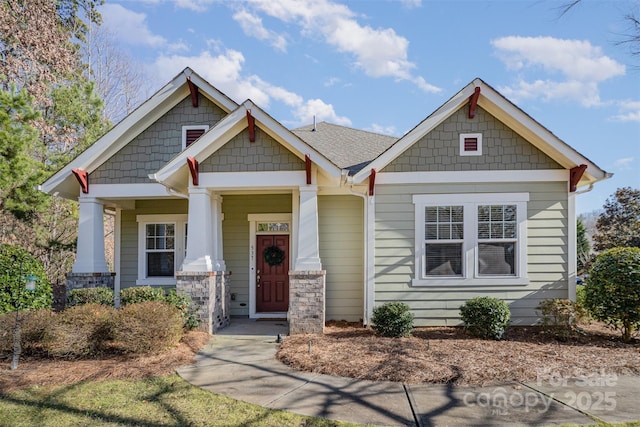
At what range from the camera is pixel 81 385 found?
501 centimetres

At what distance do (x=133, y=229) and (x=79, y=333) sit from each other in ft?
15.5

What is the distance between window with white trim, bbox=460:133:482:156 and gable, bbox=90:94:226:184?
17.7ft

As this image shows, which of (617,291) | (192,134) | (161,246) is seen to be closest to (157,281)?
(161,246)

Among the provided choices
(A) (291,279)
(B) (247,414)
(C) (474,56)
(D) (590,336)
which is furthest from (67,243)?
(D) (590,336)

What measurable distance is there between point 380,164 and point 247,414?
543 cm

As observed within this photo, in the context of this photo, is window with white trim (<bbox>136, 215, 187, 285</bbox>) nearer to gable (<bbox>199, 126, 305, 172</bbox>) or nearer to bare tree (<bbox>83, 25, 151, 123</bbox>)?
gable (<bbox>199, 126, 305, 172</bbox>)

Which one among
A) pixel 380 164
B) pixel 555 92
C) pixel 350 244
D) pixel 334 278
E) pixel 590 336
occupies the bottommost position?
pixel 590 336

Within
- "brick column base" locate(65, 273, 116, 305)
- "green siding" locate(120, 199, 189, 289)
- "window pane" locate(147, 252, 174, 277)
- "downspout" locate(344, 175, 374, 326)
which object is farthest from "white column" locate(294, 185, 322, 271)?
"brick column base" locate(65, 273, 116, 305)

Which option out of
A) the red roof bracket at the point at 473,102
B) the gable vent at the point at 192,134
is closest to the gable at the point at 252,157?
the gable vent at the point at 192,134

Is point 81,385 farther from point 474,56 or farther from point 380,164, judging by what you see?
point 474,56

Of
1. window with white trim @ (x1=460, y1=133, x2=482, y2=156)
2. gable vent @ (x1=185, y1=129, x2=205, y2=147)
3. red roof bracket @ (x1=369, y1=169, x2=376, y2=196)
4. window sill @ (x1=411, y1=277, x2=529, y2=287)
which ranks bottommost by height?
window sill @ (x1=411, y1=277, x2=529, y2=287)

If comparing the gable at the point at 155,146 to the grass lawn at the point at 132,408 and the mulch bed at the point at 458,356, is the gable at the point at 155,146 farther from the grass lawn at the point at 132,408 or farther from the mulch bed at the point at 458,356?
the grass lawn at the point at 132,408

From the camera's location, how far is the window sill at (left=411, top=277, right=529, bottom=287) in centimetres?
811

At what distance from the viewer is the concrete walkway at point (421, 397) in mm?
4020
